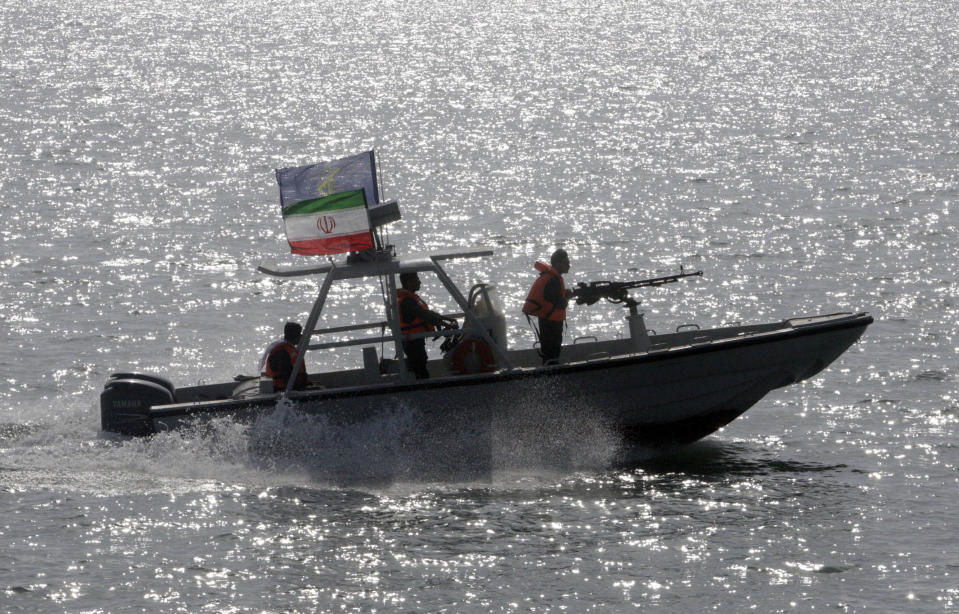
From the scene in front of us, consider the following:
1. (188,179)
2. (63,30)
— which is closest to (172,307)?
(188,179)

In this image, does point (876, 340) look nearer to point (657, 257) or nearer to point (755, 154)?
point (657, 257)

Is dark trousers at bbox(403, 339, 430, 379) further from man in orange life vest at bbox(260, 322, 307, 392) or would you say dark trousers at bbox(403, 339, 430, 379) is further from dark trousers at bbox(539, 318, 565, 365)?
dark trousers at bbox(539, 318, 565, 365)

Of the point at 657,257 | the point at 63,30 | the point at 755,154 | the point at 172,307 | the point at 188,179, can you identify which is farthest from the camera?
the point at 63,30

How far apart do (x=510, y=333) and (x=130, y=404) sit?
8971 mm

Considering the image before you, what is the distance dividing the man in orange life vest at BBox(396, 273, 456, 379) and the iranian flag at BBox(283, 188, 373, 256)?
0.75 metres

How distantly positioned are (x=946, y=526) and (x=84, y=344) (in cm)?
1448

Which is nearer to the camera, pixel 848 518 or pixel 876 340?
pixel 848 518

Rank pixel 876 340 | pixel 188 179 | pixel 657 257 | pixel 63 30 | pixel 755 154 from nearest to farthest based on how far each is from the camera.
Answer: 1. pixel 876 340
2. pixel 657 257
3. pixel 188 179
4. pixel 755 154
5. pixel 63 30

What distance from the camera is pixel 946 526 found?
13844 mm

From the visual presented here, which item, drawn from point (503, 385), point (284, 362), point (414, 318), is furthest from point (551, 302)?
point (284, 362)

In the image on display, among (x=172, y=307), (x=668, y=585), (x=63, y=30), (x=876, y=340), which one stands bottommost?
(x=668, y=585)

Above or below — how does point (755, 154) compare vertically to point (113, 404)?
above

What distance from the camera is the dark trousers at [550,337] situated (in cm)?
1520

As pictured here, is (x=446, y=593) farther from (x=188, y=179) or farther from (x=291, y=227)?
Result: (x=188, y=179)
